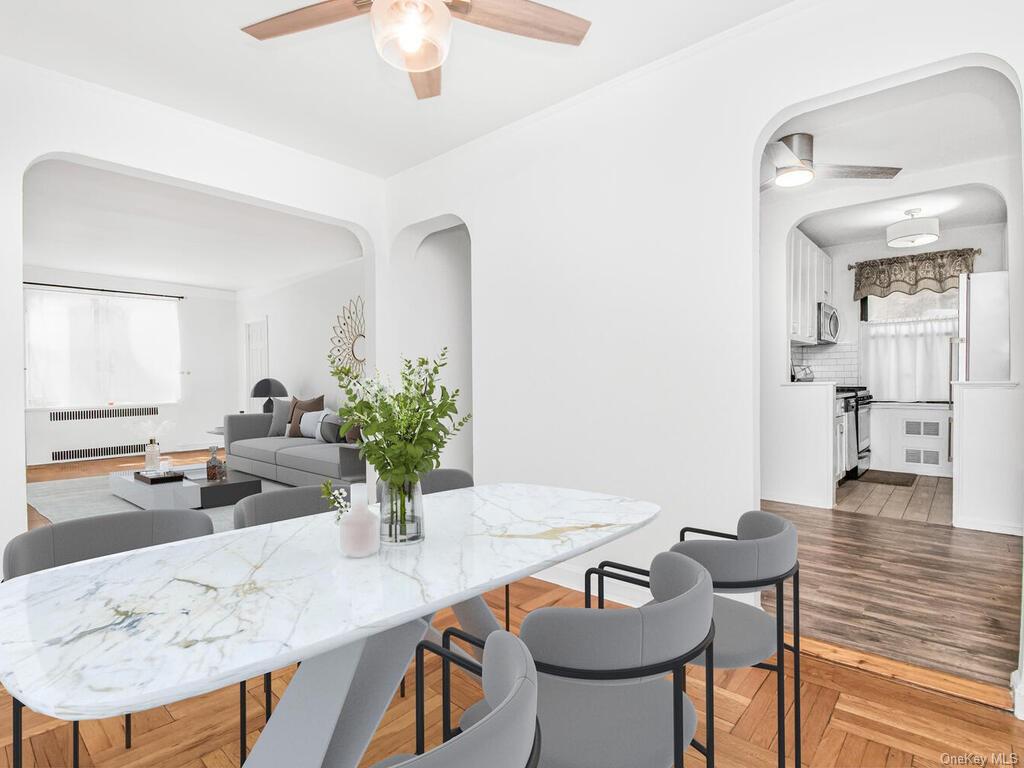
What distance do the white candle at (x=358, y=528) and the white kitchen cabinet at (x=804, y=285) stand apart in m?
4.76

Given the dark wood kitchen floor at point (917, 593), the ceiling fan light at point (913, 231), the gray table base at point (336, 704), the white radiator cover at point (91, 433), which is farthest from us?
the white radiator cover at point (91, 433)

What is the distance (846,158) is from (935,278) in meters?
2.74

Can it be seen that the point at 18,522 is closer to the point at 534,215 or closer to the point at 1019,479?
the point at 534,215

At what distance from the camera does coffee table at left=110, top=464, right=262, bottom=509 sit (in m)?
4.75

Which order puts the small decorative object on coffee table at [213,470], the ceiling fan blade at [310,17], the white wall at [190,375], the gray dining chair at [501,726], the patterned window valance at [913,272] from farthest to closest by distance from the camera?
the white wall at [190,375]
the patterned window valance at [913,272]
the small decorative object on coffee table at [213,470]
the ceiling fan blade at [310,17]
the gray dining chair at [501,726]

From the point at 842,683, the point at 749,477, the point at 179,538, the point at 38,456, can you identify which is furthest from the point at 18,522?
the point at 38,456

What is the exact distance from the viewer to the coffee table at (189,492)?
15.6 ft

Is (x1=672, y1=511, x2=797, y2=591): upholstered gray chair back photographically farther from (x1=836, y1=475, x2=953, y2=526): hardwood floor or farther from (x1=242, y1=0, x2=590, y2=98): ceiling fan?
Result: (x1=836, y1=475, x2=953, y2=526): hardwood floor

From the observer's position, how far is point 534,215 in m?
3.31

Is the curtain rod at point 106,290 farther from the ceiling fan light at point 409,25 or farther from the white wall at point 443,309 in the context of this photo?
the ceiling fan light at point 409,25

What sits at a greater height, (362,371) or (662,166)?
(662,166)

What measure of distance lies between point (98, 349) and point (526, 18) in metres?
8.79

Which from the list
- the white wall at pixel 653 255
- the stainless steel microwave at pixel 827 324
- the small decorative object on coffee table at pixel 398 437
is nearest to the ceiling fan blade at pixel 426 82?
the white wall at pixel 653 255

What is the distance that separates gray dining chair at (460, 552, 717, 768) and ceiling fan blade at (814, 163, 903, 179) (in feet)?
11.2
